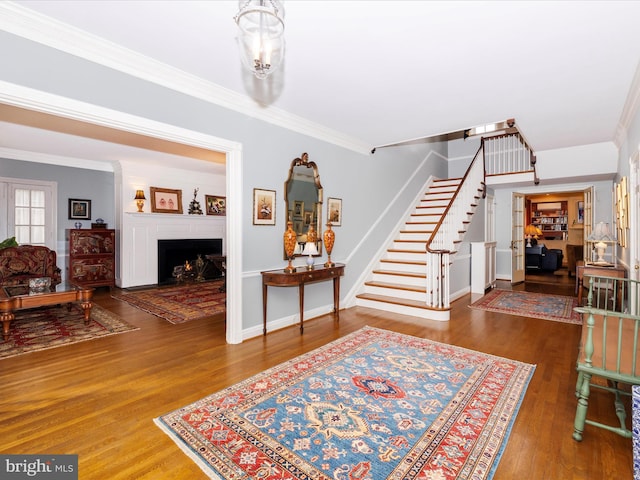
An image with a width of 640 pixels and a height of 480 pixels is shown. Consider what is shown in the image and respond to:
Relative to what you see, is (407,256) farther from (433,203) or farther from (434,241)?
(433,203)

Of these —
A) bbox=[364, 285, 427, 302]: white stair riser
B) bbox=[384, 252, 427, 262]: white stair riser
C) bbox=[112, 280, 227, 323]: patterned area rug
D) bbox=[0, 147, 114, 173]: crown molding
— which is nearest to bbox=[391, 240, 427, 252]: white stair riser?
bbox=[384, 252, 427, 262]: white stair riser

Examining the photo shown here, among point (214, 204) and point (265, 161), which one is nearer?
point (265, 161)

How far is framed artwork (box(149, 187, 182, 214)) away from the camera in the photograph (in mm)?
7312

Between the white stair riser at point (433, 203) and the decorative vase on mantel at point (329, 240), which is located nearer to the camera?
the decorative vase on mantel at point (329, 240)

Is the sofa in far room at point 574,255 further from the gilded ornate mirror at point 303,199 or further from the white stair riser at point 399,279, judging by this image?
the gilded ornate mirror at point 303,199

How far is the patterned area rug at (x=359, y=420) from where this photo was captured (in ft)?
5.85

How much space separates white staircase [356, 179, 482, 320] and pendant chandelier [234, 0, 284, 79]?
3.84 metres

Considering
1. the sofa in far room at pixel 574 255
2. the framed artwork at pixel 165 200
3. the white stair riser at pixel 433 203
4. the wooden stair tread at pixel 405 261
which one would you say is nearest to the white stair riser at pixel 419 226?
the white stair riser at pixel 433 203

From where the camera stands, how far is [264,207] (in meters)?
3.97

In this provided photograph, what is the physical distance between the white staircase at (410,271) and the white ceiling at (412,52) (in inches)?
90.8

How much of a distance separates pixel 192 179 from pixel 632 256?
8200 millimetres

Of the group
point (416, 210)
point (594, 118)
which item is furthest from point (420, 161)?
point (594, 118)

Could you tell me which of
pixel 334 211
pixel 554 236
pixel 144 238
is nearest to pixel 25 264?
pixel 144 238

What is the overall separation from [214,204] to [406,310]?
5.75m
